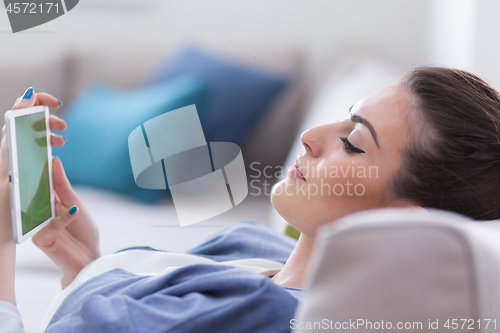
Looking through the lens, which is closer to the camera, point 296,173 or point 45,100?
point 296,173

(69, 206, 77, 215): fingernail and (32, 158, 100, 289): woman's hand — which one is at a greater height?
(69, 206, 77, 215): fingernail

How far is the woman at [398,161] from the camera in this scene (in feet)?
1.99

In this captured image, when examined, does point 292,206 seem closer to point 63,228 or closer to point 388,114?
point 388,114

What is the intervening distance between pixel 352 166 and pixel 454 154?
153mm

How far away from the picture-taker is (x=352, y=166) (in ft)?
2.06

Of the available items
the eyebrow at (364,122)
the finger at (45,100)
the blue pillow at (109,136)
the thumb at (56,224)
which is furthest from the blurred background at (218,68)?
the eyebrow at (364,122)

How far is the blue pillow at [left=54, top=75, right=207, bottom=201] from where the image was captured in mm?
1320

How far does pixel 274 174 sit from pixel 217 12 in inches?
25.9

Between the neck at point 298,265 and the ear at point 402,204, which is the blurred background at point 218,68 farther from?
the ear at point 402,204

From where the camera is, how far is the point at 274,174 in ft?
4.83

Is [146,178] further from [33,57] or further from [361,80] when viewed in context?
[361,80]

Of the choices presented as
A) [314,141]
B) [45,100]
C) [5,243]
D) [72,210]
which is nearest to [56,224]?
[72,210]

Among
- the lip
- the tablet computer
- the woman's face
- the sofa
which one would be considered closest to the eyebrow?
the woman's face

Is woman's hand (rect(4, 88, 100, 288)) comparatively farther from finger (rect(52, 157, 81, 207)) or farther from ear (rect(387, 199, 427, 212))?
ear (rect(387, 199, 427, 212))
